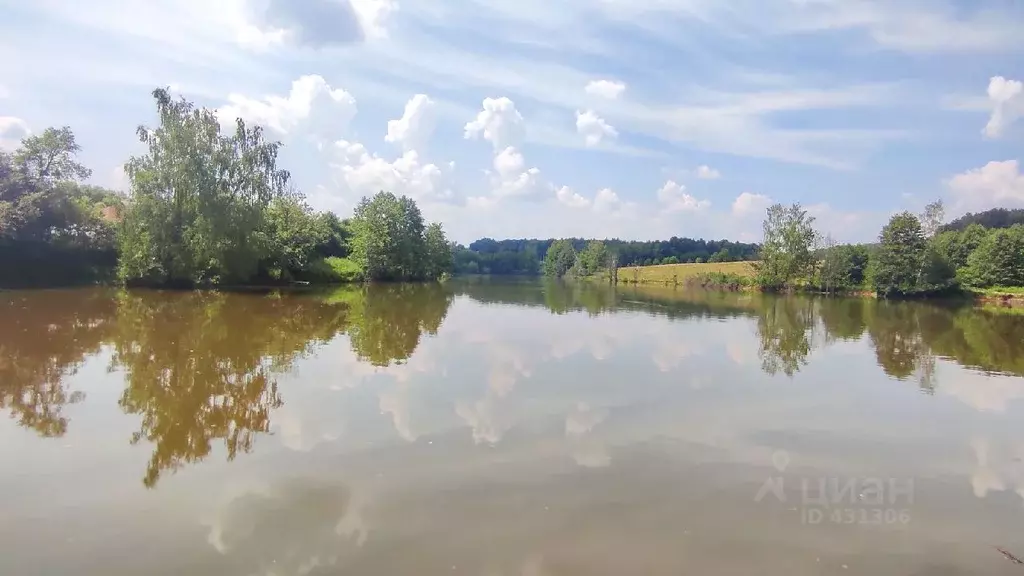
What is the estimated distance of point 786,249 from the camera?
76.1 m

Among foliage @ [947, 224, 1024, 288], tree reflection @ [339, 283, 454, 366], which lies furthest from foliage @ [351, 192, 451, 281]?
foliage @ [947, 224, 1024, 288]

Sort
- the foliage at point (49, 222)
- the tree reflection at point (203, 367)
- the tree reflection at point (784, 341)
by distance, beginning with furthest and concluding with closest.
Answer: the foliage at point (49, 222) → the tree reflection at point (784, 341) → the tree reflection at point (203, 367)

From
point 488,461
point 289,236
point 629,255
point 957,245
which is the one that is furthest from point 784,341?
point 629,255

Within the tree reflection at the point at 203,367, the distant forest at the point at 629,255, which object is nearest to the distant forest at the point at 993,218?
the distant forest at the point at 629,255

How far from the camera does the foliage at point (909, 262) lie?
206ft

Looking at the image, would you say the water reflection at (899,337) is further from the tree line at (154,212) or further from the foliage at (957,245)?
the foliage at (957,245)

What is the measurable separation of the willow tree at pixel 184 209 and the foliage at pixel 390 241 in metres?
24.3

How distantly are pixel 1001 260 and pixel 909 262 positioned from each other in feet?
29.6

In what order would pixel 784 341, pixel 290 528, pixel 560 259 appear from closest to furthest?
pixel 290 528, pixel 784 341, pixel 560 259

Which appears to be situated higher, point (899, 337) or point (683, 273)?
point (683, 273)

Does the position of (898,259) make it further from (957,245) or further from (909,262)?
(957,245)

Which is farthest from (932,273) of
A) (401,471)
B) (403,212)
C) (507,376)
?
(401,471)

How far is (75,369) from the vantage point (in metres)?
13.3

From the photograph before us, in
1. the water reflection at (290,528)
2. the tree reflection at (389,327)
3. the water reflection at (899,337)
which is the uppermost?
the tree reflection at (389,327)
